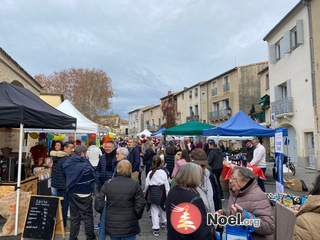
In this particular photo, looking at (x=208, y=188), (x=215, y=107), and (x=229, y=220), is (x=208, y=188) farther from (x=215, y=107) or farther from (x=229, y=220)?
(x=215, y=107)

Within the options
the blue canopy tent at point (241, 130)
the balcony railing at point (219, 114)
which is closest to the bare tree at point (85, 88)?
the balcony railing at point (219, 114)

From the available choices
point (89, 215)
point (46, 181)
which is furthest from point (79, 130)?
point (89, 215)

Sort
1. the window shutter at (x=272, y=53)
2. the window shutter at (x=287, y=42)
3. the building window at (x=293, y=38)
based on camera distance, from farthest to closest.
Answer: the window shutter at (x=272, y=53) < the window shutter at (x=287, y=42) < the building window at (x=293, y=38)

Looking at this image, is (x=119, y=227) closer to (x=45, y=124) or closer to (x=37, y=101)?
(x=45, y=124)

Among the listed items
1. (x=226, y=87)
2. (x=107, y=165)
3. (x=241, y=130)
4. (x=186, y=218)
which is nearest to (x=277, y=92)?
(x=241, y=130)

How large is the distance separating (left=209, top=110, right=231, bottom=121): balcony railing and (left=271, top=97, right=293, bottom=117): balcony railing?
1289 centimetres

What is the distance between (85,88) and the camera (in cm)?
3127

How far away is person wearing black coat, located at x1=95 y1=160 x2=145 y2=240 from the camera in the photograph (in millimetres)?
3445

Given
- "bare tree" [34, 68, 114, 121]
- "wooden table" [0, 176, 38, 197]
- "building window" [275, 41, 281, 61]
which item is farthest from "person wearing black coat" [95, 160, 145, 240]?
"bare tree" [34, 68, 114, 121]

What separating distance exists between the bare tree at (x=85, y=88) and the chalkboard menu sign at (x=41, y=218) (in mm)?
26647

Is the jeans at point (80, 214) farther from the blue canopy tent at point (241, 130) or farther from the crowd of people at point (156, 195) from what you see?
the blue canopy tent at point (241, 130)

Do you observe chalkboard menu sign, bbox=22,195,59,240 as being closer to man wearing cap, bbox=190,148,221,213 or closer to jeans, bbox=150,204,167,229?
jeans, bbox=150,204,167,229

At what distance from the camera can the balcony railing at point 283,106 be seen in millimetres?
17609

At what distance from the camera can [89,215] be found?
4.43m
